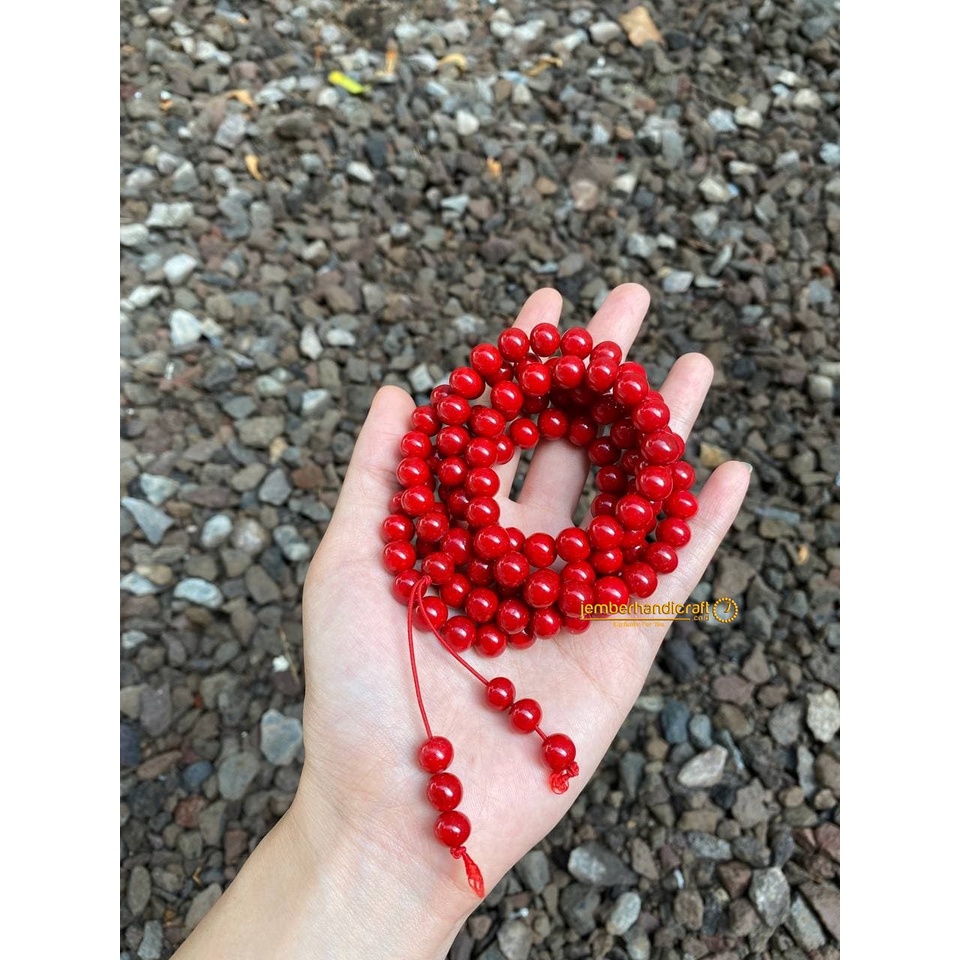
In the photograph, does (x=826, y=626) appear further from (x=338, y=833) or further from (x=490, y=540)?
(x=338, y=833)

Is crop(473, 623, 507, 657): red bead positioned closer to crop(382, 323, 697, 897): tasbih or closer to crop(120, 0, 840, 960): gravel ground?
crop(382, 323, 697, 897): tasbih

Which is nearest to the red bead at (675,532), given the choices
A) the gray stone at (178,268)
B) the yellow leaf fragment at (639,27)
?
the gray stone at (178,268)

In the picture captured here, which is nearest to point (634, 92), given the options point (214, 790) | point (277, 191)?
point (277, 191)

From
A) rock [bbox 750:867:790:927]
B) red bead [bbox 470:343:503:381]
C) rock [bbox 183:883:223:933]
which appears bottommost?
rock [bbox 183:883:223:933]

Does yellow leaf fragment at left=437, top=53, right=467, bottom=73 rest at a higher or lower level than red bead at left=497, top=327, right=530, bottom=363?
higher

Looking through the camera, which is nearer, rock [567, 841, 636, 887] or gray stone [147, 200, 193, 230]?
rock [567, 841, 636, 887]

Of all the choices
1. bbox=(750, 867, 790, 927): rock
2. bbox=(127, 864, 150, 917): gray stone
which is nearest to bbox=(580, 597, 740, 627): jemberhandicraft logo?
bbox=(750, 867, 790, 927): rock

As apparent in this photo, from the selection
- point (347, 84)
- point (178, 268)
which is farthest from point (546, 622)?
point (347, 84)
